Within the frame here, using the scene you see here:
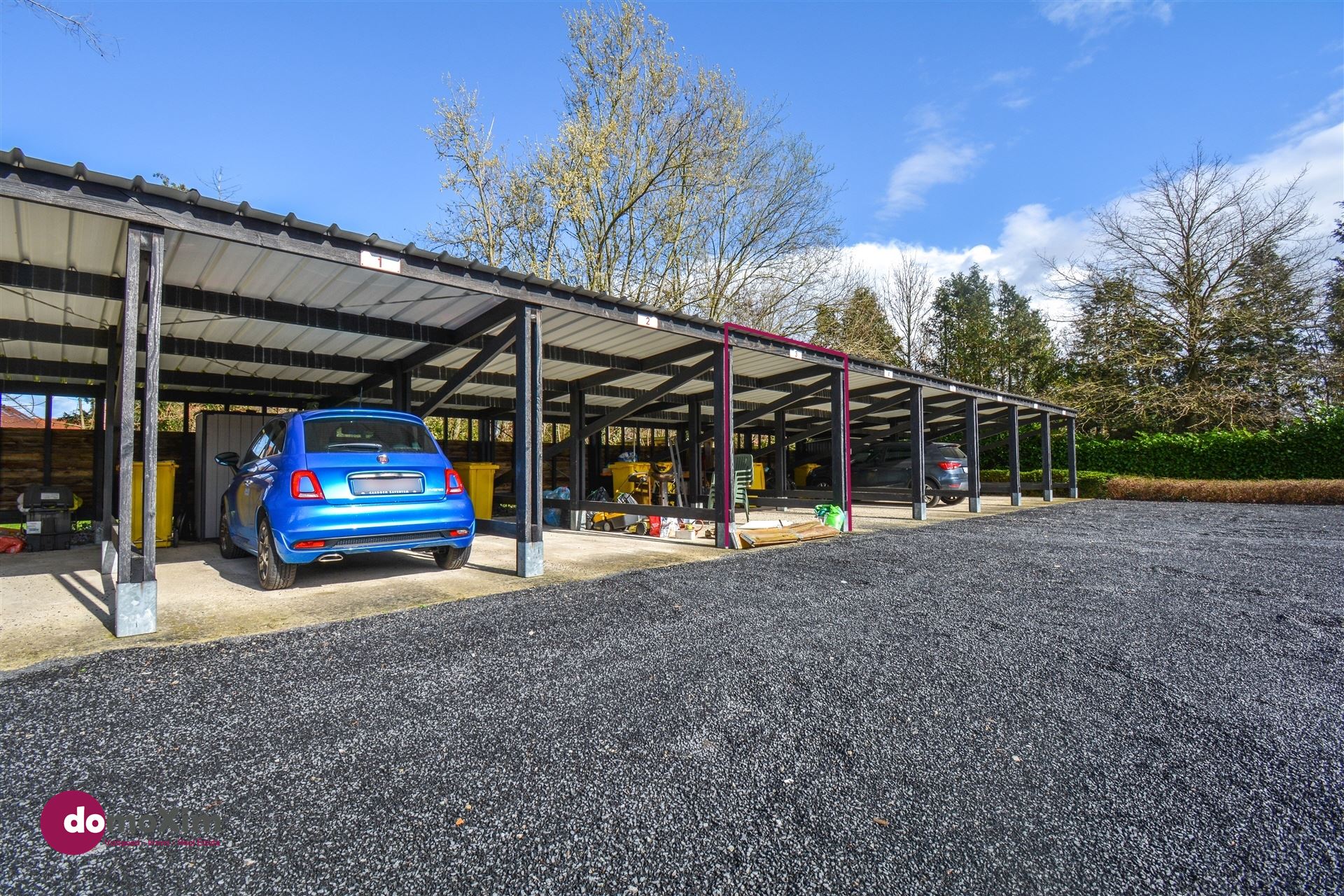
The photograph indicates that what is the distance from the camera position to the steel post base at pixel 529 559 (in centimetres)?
580

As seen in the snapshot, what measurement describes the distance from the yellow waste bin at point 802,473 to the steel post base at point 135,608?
17.1 meters

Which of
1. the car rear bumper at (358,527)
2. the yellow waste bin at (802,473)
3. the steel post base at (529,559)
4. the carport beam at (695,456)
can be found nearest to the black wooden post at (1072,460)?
the yellow waste bin at (802,473)

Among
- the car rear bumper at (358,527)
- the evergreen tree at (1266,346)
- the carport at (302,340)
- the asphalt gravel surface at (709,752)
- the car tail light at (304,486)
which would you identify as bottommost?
the asphalt gravel surface at (709,752)

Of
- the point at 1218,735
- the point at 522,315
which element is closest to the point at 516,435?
the point at 522,315

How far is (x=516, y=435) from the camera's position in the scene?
6020 millimetres

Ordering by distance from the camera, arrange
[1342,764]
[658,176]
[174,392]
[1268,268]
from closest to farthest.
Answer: [1342,764]
[174,392]
[658,176]
[1268,268]

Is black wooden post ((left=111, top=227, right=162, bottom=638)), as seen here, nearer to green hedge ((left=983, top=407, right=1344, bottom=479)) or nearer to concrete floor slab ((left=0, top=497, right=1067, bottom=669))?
concrete floor slab ((left=0, top=497, right=1067, bottom=669))

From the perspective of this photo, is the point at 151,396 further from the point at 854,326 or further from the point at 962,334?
the point at 962,334

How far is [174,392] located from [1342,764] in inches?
516

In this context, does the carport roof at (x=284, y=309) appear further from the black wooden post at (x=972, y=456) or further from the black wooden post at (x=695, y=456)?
the black wooden post at (x=972, y=456)

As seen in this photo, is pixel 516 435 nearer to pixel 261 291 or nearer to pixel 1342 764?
pixel 261 291

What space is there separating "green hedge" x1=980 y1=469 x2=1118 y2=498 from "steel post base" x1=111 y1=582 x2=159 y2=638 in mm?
20660

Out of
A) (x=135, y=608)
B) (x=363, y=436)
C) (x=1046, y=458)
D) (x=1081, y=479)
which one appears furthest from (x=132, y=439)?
(x=1081, y=479)

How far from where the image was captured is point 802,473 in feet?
64.7
